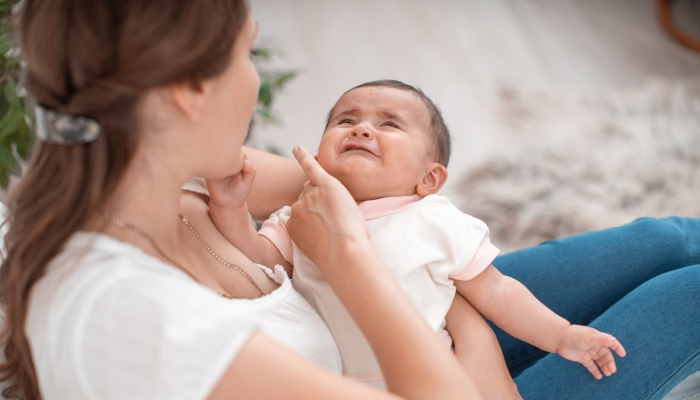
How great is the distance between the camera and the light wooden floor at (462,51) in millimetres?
2863

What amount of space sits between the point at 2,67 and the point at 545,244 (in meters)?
1.33

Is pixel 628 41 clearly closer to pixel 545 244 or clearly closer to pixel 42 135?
pixel 545 244

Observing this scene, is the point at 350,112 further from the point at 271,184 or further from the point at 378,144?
the point at 271,184

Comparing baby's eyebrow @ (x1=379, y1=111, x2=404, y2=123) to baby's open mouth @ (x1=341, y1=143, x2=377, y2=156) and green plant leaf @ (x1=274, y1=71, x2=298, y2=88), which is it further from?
A: green plant leaf @ (x1=274, y1=71, x2=298, y2=88)

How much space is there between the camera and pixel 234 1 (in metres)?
0.83

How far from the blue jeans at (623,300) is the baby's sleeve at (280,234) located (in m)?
0.50

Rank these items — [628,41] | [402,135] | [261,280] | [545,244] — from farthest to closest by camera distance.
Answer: [628,41], [545,244], [402,135], [261,280]

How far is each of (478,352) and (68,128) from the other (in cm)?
81

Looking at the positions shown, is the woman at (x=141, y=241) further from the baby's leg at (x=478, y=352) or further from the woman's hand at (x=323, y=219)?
the baby's leg at (x=478, y=352)

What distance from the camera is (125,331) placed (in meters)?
0.73

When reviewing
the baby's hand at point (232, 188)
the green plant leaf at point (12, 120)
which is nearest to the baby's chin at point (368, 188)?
the baby's hand at point (232, 188)

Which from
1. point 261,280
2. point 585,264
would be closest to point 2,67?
point 261,280

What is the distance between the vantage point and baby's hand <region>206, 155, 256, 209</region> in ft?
3.60

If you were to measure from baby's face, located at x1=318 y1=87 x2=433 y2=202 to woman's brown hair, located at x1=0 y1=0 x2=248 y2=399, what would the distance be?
45cm
